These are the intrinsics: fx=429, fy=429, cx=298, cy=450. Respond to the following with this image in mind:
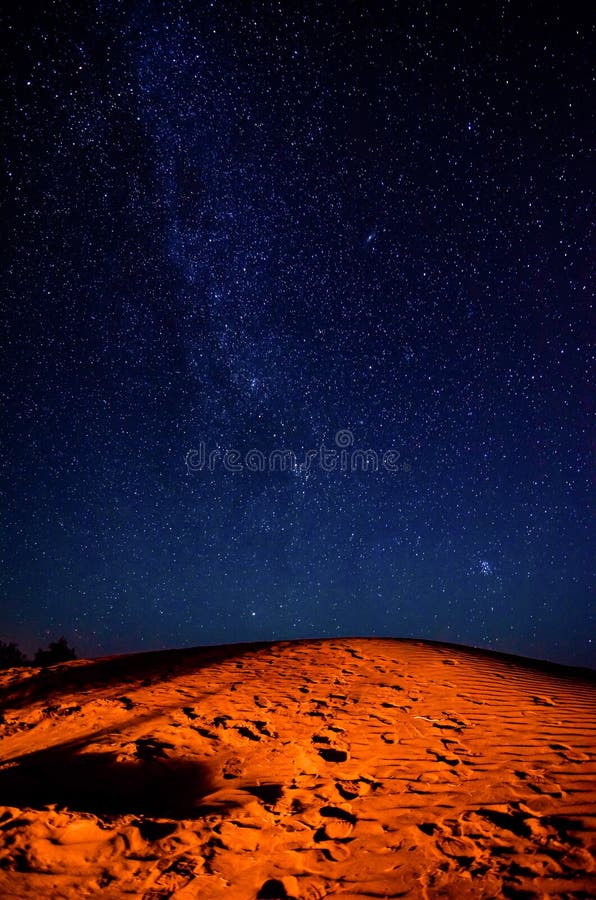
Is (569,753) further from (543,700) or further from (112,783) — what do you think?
(112,783)

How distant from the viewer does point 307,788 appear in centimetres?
358

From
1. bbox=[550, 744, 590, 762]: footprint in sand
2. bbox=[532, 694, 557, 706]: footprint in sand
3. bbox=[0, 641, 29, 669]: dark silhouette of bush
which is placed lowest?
bbox=[0, 641, 29, 669]: dark silhouette of bush

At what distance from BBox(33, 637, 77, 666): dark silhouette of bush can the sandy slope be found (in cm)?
1017

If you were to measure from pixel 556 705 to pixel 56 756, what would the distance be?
5.77 m

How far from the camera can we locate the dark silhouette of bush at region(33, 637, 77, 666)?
1547 cm

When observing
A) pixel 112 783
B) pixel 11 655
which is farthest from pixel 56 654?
pixel 112 783

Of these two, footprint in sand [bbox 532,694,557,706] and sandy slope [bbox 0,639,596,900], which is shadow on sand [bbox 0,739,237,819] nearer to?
sandy slope [bbox 0,639,596,900]

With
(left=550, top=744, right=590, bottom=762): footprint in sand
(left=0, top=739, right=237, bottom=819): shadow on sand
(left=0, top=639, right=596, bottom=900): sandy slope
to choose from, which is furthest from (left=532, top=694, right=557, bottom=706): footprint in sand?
(left=0, top=739, right=237, bottom=819): shadow on sand

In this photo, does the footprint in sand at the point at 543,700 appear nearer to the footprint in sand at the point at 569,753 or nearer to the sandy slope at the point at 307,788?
the sandy slope at the point at 307,788

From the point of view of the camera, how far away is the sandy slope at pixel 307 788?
2521 millimetres

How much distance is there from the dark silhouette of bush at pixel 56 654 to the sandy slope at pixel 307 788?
33.4 feet

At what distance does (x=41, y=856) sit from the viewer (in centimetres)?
274

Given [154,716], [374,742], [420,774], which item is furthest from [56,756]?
[420,774]

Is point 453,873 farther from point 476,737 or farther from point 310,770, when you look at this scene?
point 476,737
